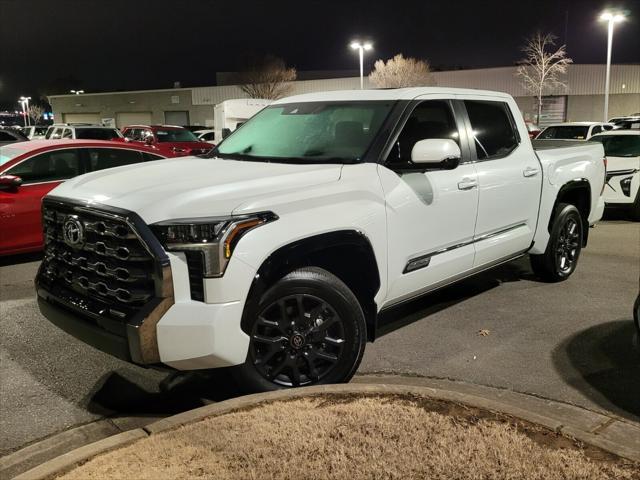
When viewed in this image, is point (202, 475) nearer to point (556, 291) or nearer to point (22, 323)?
point (22, 323)

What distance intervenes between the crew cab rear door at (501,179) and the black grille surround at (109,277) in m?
2.84

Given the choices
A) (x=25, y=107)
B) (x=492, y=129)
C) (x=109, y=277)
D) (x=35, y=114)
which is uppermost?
(x=25, y=107)

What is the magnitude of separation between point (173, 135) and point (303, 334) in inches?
720

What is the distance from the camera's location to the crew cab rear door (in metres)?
5.17

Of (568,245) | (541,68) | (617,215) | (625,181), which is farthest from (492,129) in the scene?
(541,68)

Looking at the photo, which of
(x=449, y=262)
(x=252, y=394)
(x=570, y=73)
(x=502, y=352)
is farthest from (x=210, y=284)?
(x=570, y=73)

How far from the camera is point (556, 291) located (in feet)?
21.4

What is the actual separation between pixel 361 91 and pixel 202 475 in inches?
132

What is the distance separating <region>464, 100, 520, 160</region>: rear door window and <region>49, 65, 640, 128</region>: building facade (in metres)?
44.6

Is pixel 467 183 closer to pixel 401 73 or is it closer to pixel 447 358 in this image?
pixel 447 358

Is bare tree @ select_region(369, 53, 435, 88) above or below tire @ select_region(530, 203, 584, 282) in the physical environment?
above

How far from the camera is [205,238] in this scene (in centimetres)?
329

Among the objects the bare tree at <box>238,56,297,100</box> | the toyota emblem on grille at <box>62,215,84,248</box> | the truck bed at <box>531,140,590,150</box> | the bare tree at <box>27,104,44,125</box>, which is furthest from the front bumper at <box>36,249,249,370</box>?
the bare tree at <box>27,104,44,125</box>

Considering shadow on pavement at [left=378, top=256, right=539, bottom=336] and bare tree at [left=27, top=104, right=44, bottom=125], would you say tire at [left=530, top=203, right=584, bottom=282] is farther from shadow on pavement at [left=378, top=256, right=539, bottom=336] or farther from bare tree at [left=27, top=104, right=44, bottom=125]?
bare tree at [left=27, top=104, right=44, bottom=125]
